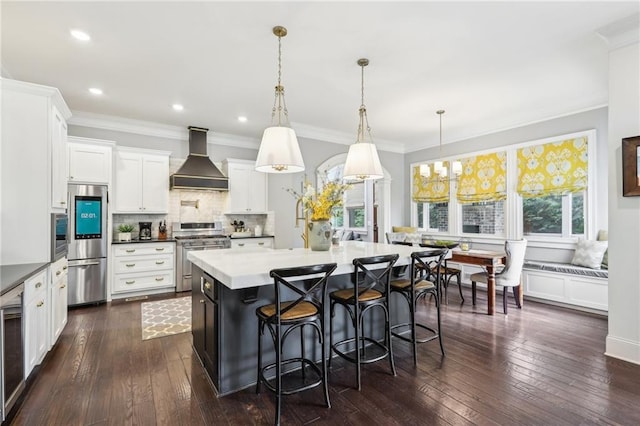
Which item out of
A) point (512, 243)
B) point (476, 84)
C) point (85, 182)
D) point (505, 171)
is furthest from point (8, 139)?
point (505, 171)

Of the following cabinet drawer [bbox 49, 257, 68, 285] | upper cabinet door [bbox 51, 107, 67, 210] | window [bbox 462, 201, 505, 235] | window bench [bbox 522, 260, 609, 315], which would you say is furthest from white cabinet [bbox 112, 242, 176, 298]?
window bench [bbox 522, 260, 609, 315]

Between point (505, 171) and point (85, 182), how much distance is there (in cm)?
669

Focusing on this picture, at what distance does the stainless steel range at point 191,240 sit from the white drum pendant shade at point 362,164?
3.39 m

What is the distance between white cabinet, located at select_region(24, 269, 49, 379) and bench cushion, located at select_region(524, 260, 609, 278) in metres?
5.89

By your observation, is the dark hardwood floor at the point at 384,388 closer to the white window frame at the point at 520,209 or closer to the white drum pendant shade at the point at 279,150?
the white drum pendant shade at the point at 279,150

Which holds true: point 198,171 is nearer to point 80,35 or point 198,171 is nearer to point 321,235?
point 80,35

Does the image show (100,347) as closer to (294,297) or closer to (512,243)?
(294,297)

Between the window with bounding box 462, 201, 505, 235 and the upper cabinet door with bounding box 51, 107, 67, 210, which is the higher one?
the upper cabinet door with bounding box 51, 107, 67, 210

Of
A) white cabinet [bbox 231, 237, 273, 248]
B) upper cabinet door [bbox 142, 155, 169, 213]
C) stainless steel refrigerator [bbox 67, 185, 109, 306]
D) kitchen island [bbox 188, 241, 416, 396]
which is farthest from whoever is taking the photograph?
white cabinet [bbox 231, 237, 273, 248]

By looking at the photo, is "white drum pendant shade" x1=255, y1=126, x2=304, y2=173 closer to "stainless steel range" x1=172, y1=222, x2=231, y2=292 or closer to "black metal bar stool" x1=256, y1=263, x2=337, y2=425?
"black metal bar stool" x1=256, y1=263, x2=337, y2=425

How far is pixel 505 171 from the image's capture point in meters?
5.49

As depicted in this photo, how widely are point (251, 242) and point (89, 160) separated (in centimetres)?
283

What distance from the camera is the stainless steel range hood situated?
5.49m

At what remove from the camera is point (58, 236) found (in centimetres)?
314
